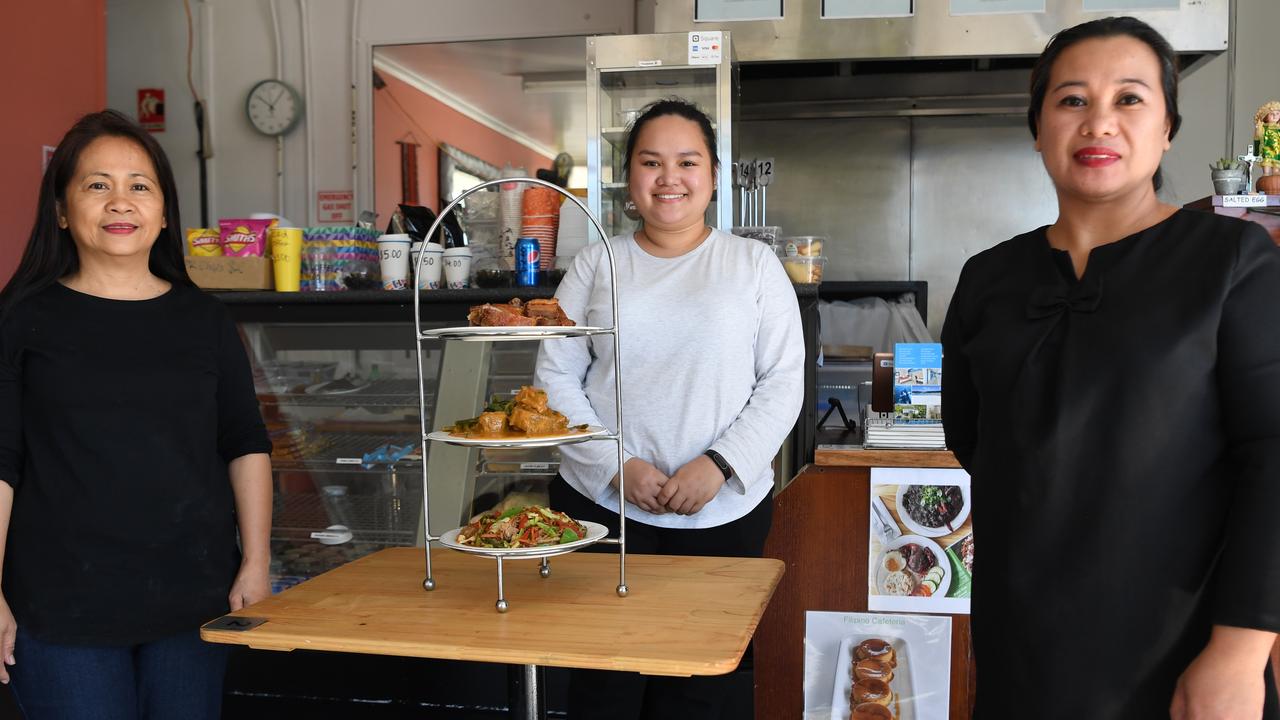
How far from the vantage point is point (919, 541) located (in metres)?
2.62

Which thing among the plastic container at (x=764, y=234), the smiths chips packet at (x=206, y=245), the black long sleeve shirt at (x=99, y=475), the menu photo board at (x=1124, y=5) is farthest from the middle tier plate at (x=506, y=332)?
the menu photo board at (x=1124, y=5)

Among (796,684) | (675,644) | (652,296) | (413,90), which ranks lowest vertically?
(796,684)

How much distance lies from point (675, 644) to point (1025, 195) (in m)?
4.94

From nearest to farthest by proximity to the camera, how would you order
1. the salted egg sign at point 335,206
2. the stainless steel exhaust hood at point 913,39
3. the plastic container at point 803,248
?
the plastic container at point 803,248 → the stainless steel exhaust hood at point 913,39 → the salted egg sign at point 335,206

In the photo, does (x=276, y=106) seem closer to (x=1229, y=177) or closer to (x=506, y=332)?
(x=1229, y=177)

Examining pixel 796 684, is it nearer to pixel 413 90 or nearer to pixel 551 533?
pixel 551 533

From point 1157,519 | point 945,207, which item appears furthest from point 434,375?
point 945,207

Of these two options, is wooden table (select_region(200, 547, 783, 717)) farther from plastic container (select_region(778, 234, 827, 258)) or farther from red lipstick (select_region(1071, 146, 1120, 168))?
plastic container (select_region(778, 234, 827, 258))

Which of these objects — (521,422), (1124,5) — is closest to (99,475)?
(521,422)

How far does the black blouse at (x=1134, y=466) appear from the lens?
1.15 m

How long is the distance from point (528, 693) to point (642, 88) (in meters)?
2.86

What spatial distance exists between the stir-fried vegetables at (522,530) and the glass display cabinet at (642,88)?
2.25 metres

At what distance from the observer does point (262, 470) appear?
196 cm

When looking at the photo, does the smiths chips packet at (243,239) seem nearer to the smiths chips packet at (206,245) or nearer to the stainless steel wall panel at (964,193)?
the smiths chips packet at (206,245)
